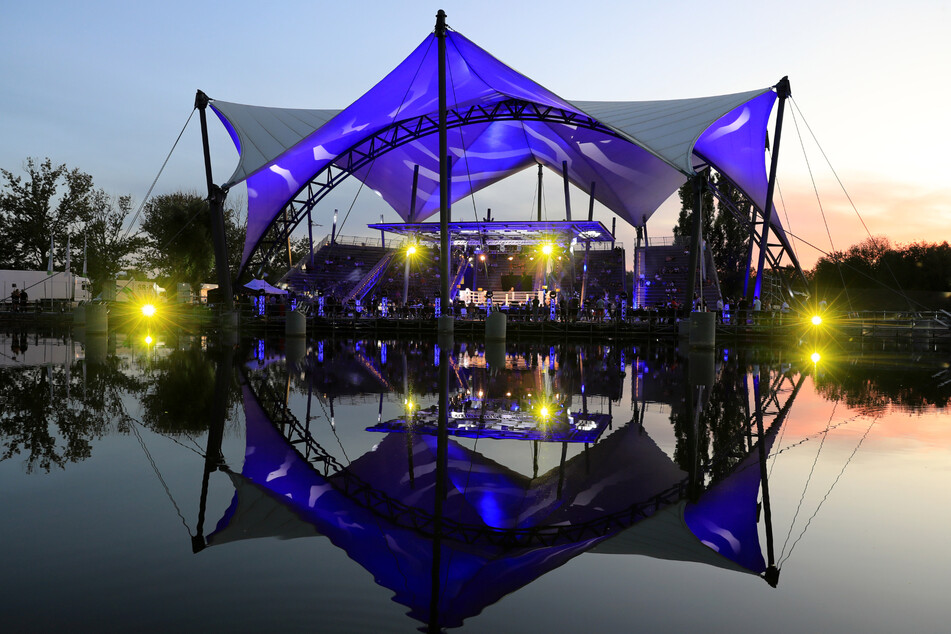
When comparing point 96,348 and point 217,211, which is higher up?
point 217,211

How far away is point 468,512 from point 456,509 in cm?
9

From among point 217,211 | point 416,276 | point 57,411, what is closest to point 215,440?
point 57,411

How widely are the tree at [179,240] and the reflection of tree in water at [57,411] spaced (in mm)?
46411

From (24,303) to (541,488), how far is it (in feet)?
136

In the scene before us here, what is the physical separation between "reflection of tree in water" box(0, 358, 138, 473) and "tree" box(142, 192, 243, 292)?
1827 inches

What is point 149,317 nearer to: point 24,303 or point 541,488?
point 24,303

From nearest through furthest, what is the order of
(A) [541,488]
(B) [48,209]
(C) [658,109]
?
(A) [541,488]
(C) [658,109]
(B) [48,209]

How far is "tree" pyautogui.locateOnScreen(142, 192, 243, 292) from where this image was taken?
56031 mm

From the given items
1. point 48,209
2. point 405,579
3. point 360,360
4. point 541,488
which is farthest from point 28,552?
point 48,209

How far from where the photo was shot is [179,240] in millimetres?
55562

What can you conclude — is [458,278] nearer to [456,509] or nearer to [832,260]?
[832,260]

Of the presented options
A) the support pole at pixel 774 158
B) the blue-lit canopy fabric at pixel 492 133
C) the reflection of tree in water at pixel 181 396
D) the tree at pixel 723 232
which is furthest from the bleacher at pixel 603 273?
the reflection of tree in water at pixel 181 396

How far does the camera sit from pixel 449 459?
5.84 m

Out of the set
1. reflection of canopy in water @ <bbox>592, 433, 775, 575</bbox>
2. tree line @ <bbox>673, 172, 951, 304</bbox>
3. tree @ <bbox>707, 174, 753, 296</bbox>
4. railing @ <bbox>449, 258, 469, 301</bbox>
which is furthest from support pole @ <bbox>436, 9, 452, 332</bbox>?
tree @ <bbox>707, 174, 753, 296</bbox>
